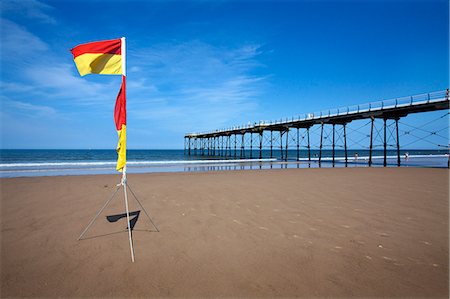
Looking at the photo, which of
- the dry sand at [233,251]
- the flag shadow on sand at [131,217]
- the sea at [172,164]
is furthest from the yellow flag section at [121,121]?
the sea at [172,164]

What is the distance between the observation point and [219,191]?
938 centimetres

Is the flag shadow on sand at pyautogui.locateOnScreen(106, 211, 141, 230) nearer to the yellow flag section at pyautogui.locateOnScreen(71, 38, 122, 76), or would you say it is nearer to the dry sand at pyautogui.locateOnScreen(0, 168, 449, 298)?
the dry sand at pyautogui.locateOnScreen(0, 168, 449, 298)

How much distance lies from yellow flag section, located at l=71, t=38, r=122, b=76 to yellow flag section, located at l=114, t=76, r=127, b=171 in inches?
15.9

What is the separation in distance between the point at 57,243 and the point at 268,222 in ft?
13.7

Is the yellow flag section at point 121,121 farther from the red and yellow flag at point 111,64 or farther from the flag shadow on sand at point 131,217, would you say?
the flag shadow on sand at point 131,217

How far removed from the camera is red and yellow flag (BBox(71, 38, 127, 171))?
4.33 meters

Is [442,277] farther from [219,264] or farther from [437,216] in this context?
[437,216]

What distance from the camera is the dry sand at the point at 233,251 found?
298 cm

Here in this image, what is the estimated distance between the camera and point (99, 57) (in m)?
4.43

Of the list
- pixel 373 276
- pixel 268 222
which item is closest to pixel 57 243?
pixel 268 222

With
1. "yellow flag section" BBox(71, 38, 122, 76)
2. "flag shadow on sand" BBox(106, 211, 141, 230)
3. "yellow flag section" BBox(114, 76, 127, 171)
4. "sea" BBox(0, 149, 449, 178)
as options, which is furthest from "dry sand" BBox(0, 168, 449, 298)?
"sea" BBox(0, 149, 449, 178)

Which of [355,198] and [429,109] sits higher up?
[429,109]

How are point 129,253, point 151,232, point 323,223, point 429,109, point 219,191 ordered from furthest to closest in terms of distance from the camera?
1. point 429,109
2. point 219,191
3. point 323,223
4. point 151,232
5. point 129,253

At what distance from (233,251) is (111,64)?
13.3 feet
